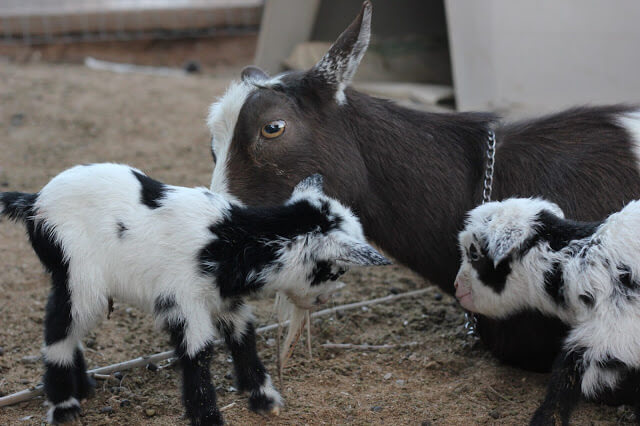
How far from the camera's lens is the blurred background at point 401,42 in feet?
22.0

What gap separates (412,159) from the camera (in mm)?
3742

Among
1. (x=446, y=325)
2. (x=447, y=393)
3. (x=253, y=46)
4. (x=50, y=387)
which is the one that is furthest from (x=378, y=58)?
(x=50, y=387)

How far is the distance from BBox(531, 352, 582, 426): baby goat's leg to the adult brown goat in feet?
1.77

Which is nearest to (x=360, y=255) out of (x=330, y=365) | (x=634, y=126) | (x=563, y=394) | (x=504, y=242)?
(x=504, y=242)

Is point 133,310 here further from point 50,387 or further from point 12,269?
point 50,387

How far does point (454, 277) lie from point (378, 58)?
5050 mm

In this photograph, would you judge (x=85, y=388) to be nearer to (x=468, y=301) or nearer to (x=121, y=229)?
(x=121, y=229)

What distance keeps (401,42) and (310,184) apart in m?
5.65

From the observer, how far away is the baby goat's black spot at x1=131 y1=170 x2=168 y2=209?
309cm

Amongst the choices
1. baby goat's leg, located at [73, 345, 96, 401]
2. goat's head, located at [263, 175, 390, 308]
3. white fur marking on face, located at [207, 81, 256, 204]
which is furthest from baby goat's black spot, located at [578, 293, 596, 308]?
baby goat's leg, located at [73, 345, 96, 401]

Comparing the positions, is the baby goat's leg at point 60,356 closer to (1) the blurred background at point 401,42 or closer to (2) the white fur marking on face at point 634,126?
(2) the white fur marking on face at point 634,126

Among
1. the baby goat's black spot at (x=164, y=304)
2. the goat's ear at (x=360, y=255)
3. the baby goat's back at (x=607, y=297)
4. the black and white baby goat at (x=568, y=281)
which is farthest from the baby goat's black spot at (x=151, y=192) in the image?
the baby goat's back at (x=607, y=297)

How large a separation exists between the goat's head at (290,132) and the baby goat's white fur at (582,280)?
74 cm

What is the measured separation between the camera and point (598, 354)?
2840mm
